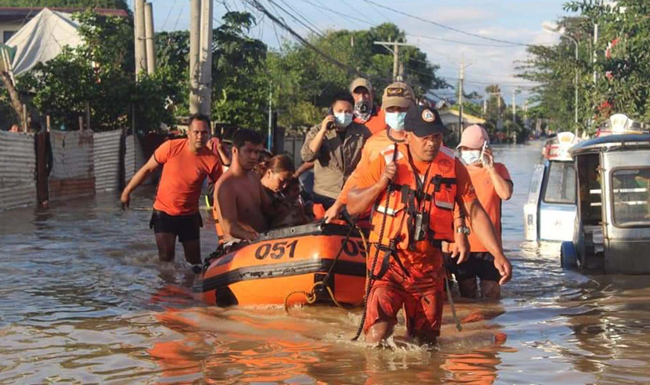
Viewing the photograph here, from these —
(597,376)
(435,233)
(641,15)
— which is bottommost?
(597,376)

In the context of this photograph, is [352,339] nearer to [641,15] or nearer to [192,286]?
[192,286]

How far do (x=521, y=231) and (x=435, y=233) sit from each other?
40.1ft

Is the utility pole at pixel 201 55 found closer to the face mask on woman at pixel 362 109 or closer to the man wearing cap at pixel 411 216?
the face mask on woman at pixel 362 109

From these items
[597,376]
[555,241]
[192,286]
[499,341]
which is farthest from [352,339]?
[555,241]

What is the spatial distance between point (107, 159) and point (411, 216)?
64.4ft

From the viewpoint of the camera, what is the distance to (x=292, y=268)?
8.68 meters

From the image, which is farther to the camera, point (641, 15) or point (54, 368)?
point (641, 15)

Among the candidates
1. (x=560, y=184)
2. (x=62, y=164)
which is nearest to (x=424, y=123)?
(x=560, y=184)

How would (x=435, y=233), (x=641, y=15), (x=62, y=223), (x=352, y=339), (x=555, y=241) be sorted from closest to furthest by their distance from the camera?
(x=435, y=233)
(x=352, y=339)
(x=555, y=241)
(x=62, y=223)
(x=641, y=15)

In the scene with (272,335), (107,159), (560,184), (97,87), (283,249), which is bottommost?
(272,335)

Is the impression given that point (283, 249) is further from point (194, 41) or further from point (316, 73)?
point (316, 73)

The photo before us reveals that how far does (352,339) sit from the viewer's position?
739cm

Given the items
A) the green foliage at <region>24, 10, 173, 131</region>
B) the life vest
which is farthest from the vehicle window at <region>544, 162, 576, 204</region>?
the green foliage at <region>24, 10, 173, 131</region>

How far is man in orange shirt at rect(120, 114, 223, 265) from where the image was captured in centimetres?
1095
